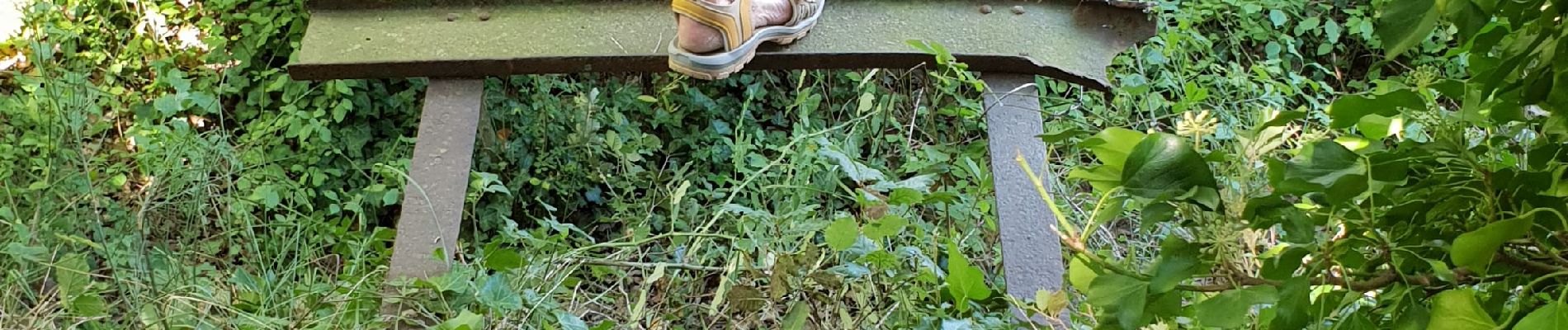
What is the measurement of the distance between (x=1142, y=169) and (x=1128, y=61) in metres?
2.75

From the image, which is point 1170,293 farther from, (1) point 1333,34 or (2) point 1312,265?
(1) point 1333,34

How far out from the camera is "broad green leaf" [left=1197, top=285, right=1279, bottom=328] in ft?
2.19

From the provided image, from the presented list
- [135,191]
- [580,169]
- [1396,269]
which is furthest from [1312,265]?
[135,191]

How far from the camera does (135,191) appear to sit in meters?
2.95

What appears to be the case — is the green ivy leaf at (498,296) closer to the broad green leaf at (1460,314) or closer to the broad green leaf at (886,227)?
the broad green leaf at (886,227)

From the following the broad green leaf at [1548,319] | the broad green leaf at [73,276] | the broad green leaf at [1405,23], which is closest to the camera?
the broad green leaf at [1548,319]

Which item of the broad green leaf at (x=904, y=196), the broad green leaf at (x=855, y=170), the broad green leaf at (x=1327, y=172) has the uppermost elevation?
the broad green leaf at (x=1327, y=172)

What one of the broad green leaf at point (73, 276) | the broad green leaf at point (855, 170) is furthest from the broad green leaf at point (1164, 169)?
the broad green leaf at point (73, 276)

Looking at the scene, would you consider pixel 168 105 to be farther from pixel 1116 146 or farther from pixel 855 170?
pixel 1116 146

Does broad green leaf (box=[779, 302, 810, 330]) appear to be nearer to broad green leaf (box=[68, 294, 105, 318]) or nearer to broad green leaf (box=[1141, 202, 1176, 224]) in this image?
broad green leaf (box=[1141, 202, 1176, 224])

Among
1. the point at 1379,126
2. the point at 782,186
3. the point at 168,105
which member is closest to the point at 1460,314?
the point at 1379,126

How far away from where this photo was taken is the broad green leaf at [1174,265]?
69cm

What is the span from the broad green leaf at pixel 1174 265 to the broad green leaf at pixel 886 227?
89 cm

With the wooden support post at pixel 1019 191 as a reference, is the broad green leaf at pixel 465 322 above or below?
above
